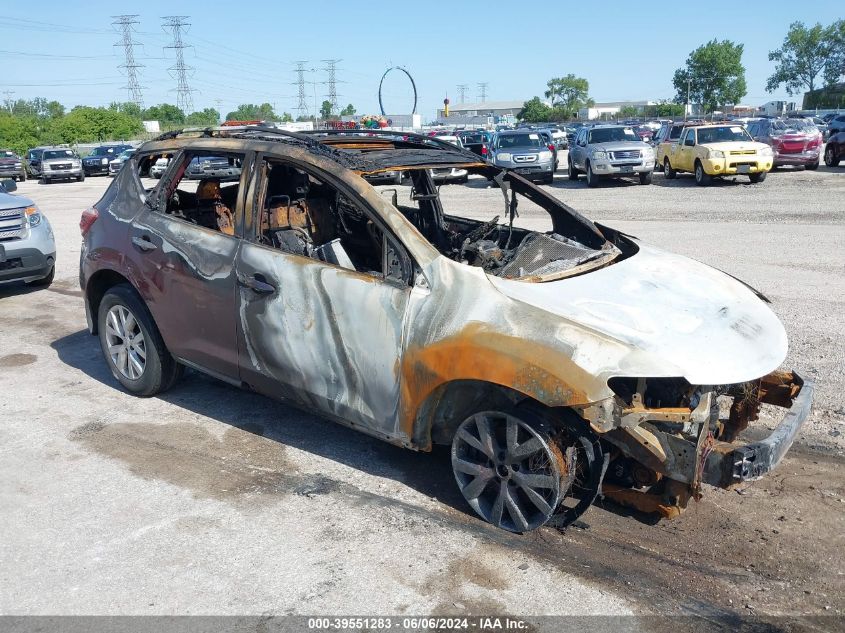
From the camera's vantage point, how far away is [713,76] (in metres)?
105

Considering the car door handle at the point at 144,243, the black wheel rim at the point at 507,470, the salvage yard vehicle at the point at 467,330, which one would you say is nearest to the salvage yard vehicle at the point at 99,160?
the salvage yard vehicle at the point at 467,330

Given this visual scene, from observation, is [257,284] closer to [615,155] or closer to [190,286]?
[190,286]

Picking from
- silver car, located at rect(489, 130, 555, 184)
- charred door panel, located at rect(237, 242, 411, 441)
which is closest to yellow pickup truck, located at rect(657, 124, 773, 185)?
silver car, located at rect(489, 130, 555, 184)

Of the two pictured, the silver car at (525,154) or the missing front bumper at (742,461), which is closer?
the missing front bumper at (742,461)

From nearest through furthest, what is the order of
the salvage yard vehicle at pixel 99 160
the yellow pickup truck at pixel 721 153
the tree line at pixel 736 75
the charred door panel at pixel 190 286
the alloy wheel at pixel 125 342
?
the charred door panel at pixel 190 286, the alloy wheel at pixel 125 342, the yellow pickup truck at pixel 721 153, the salvage yard vehicle at pixel 99 160, the tree line at pixel 736 75

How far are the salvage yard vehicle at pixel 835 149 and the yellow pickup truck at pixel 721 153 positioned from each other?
15.8 feet

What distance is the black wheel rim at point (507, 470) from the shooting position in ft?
11.6

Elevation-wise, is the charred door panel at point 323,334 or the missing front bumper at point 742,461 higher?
the charred door panel at point 323,334

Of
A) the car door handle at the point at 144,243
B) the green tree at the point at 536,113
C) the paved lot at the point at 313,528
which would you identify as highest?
the green tree at the point at 536,113

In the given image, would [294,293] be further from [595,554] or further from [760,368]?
[760,368]

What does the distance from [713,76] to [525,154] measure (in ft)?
311

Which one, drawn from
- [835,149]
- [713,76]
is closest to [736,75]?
[713,76]

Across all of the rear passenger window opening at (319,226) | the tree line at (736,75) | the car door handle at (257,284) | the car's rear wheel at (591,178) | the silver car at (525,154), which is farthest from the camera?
the tree line at (736,75)

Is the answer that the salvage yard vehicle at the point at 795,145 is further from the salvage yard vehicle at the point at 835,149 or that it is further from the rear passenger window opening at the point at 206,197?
the rear passenger window opening at the point at 206,197
